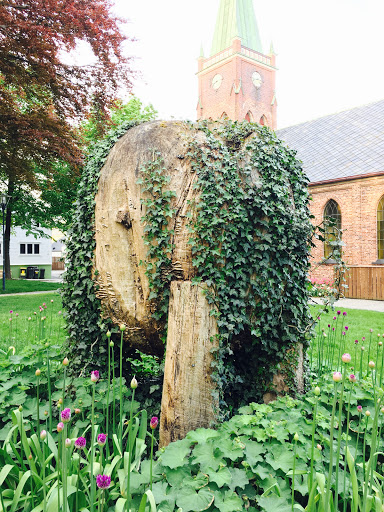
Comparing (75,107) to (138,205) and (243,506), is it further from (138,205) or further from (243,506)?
(243,506)

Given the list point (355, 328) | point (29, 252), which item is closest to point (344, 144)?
point (355, 328)

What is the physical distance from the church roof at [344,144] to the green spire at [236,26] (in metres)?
17.6

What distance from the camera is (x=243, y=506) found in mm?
1968

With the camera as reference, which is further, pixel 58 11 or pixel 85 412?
pixel 58 11

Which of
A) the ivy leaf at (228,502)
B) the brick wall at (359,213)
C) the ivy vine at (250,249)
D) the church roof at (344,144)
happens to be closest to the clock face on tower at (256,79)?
the church roof at (344,144)

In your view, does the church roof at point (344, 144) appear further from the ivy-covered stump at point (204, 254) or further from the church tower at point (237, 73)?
the ivy-covered stump at point (204, 254)

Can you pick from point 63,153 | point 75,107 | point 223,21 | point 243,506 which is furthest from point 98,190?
point 223,21

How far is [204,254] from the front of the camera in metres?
2.75

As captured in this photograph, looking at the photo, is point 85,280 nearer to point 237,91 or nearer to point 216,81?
point 237,91

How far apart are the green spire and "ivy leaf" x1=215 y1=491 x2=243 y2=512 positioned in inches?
1508

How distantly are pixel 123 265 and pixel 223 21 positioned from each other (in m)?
40.7

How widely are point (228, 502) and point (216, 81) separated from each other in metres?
35.8

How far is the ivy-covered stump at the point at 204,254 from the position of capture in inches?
107

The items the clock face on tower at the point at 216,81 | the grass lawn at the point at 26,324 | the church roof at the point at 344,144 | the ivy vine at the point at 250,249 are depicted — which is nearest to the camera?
the ivy vine at the point at 250,249
